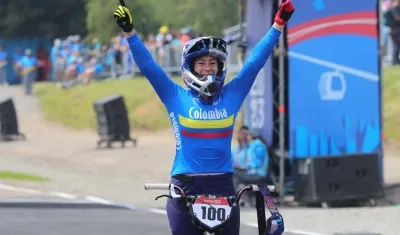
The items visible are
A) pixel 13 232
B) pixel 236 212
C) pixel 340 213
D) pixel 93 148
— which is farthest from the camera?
pixel 93 148

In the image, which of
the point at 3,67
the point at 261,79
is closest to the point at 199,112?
the point at 261,79

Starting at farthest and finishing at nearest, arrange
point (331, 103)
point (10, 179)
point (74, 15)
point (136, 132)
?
1. point (74, 15)
2. point (136, 132)
3. point (10, 179)
4. point (331, 103)

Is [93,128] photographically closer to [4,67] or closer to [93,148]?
[93,148]

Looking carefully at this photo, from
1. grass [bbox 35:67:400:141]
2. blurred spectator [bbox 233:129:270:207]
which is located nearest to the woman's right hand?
blurred spectator [bbox 233:129:270:207]

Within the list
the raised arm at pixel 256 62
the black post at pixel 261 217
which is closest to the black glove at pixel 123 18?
the raised arm at pixel 256 62

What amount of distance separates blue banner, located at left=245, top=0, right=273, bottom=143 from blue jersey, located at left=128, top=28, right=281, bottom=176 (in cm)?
855

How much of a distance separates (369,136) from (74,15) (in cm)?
2683

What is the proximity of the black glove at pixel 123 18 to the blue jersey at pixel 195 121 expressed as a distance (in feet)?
0.33

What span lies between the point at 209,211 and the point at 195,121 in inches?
23.7

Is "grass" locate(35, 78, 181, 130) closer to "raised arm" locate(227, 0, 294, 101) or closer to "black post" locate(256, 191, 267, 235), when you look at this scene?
"raised arm" locate(227, 0, 294, 101)

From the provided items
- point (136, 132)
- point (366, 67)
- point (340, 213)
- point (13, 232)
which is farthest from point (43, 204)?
point (136, 132)

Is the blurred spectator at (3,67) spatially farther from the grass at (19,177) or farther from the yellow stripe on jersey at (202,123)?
the yellow stripe on jersey at (202,123)

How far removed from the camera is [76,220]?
12.4 m

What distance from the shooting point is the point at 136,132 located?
27.5m
